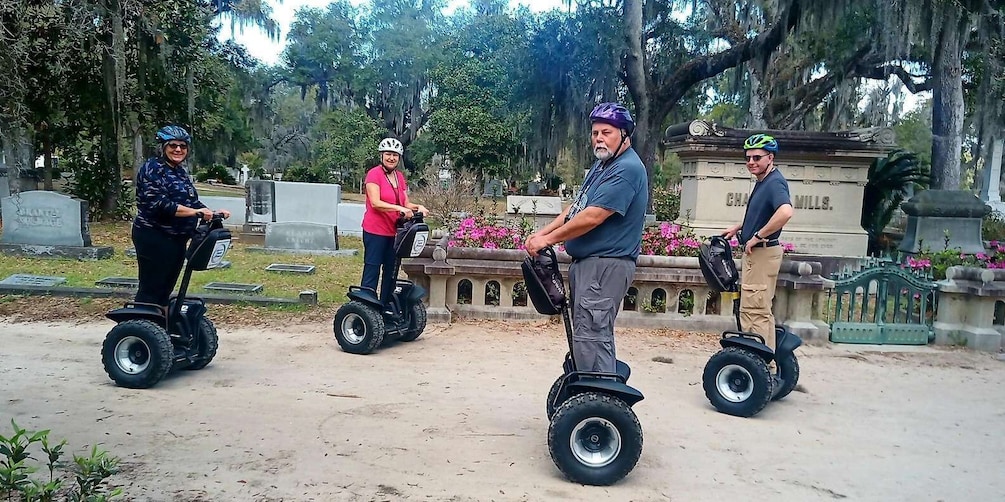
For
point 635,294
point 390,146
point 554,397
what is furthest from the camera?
point 635,294

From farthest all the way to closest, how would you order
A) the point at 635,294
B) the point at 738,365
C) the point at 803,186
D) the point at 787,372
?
the point at 803,186 → the point at 635,294 → the point at 787,372 → the point at 738,365

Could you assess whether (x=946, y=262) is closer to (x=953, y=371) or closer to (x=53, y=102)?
(x=953, y=371)

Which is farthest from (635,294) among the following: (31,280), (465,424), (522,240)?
(31,280)

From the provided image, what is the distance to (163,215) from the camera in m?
4.95

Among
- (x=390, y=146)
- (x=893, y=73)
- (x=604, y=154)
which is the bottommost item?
(x=604, y=154)

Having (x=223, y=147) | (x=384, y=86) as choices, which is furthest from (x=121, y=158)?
(x=384, y=86)

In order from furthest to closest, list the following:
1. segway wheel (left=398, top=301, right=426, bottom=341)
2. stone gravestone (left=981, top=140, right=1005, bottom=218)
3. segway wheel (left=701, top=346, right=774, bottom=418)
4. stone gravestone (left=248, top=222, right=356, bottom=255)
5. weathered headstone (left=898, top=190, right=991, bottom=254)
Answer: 1. stone gravestone (left=981, top=140, right=1005, bottom=218)
2. stone gravestone (left=248, top=222, right=356, bottom=255)
3. weathered headstone (left=898, top=190, right=991, bottom=254)
4. segway wheel (left=398, top=301, right=426, bottom=341)
5. segway wheel (left=701, top=346, right=774, bottom=418)

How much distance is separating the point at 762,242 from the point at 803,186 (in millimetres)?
7914

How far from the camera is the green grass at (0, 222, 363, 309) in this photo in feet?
29.3

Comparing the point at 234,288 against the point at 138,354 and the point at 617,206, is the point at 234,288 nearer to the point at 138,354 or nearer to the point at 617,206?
the point at 138,354

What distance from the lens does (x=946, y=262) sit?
8367 millimetres

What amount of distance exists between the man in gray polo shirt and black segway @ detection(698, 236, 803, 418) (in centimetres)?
145

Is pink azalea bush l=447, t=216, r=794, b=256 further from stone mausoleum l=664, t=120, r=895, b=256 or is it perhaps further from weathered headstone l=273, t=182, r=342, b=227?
weathered headstone l=273, t=182, r=342, b=227

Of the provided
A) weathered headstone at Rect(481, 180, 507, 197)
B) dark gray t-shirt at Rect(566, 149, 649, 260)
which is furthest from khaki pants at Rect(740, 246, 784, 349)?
weathered headstone at Rect(481, 180, 507, 197)
